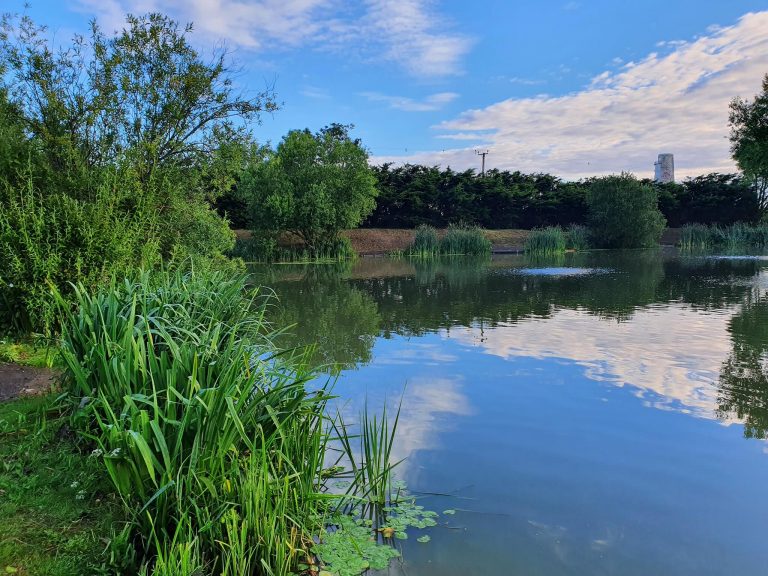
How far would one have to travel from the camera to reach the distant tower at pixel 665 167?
89.6 meters

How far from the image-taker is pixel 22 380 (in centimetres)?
560

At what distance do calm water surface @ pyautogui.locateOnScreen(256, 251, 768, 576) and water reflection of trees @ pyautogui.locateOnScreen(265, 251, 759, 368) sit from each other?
121mm

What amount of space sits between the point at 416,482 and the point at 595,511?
1.29 m

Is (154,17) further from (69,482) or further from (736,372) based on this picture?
(736,372)

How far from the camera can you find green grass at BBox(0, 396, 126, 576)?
2758 mm

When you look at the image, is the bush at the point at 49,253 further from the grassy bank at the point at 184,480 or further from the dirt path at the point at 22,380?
the grassy bank at the point at 184,480

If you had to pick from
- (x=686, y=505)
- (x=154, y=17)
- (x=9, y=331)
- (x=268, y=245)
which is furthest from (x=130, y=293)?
(x=268, y=245)

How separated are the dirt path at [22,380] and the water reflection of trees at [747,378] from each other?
21.8 ft

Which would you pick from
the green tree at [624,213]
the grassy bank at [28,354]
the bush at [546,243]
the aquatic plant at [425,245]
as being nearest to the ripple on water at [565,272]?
the aquatic plant at [425,245]

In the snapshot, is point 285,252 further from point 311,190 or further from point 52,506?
point 52,506

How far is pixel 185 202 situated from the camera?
37.6 ft

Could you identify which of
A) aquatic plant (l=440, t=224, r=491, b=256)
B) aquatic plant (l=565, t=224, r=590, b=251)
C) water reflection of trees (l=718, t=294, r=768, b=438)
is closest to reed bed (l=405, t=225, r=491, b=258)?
aquatic plant (l=440, t=224, r=491, b=256)

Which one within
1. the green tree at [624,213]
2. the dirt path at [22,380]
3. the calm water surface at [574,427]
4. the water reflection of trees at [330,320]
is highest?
the green tree at [624,213]

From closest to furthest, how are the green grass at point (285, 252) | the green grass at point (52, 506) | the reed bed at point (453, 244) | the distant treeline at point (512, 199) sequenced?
the green grass at point (52, 506) < the green grass at point (285, 252) < the reed bed at point (453, 244) < the distant treeline at point (512, 199)
